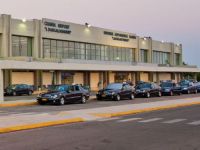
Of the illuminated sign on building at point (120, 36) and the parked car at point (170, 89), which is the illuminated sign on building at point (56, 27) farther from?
the parked car at point (170, 89)

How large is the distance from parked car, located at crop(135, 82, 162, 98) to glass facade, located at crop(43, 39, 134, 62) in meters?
25.6

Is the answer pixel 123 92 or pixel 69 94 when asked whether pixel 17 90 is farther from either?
pixel 69 94

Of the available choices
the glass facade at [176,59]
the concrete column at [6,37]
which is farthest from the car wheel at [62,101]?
the glass facade at [176,59]

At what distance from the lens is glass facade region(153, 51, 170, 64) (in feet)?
320

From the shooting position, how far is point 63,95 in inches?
1318

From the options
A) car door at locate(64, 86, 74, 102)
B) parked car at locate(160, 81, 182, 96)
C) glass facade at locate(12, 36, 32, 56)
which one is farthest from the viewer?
glass facade at locate(12, 36, 32, 56)

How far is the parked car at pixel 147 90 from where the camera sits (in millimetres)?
44594

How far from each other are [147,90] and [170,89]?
513 cm

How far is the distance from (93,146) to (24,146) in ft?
5.86

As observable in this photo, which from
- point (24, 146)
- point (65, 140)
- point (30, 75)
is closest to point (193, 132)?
point (65, 140)

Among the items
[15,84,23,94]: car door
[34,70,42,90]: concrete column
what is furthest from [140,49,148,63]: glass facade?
[15,84,23,94]: car door

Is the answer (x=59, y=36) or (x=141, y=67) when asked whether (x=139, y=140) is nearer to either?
(x=59, y=36)

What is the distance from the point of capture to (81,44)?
76375mm

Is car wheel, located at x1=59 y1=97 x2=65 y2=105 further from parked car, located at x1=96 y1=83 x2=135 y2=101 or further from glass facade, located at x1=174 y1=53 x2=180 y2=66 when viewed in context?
glass facade, located at x1=174 y1=53 x2=180 y2=66
